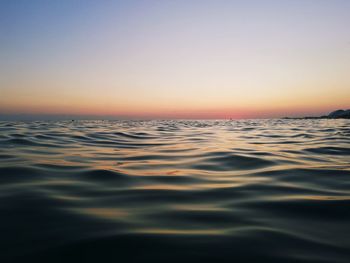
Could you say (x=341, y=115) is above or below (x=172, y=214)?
above

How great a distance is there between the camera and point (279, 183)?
4.06 meters

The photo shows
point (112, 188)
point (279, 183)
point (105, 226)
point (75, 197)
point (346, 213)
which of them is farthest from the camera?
point (279, 183)

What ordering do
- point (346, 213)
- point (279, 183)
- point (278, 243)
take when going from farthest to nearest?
point (279, 183) → point (346, 213) → point (278, 243)

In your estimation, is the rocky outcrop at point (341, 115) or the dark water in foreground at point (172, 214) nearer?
the dark water in foreground at point (172, 214)

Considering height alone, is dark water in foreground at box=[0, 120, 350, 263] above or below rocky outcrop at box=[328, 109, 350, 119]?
below

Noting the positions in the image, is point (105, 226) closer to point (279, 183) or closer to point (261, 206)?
point (261, 206)

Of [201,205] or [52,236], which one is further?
[201,205]

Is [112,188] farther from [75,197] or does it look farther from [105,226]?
[105,226]

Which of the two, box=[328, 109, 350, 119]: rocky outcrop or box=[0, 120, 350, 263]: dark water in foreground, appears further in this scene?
box=[328, 109, 350, 119]: rocky outcrop

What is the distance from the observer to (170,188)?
3707 mm

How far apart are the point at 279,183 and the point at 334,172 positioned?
5.06 feet

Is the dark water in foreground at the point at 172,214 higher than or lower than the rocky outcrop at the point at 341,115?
lower

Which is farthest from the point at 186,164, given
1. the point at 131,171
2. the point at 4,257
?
the point at 4,257

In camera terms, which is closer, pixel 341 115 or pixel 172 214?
pixel 172 214
